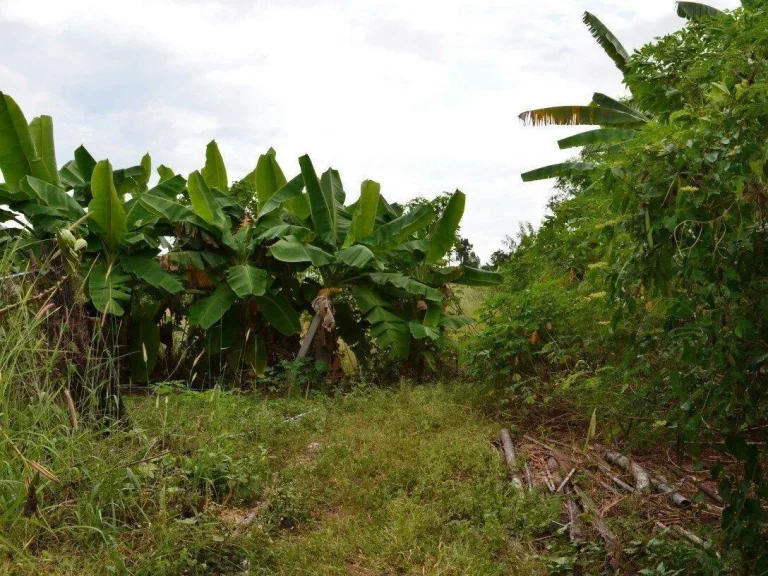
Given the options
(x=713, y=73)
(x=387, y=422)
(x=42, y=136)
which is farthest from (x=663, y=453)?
(x=42, y=136)

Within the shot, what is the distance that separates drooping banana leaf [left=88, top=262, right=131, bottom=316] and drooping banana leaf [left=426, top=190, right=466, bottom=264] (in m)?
4.16

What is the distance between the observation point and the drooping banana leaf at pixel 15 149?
9.02 m

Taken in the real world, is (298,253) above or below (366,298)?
above

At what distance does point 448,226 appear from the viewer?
31.2ft

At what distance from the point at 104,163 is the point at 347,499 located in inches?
222

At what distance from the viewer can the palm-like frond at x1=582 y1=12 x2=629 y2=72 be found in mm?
15344

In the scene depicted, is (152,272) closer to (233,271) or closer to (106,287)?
(106,287)

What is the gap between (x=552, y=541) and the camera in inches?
170

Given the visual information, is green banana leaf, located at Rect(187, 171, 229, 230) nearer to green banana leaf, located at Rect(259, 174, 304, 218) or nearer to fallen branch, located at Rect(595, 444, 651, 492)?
green banana leaf, located at Rect(259, 174, 304, 218)

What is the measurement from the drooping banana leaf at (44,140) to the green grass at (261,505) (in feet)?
18.4

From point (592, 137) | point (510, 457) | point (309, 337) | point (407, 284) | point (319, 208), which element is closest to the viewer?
point (510, 457)

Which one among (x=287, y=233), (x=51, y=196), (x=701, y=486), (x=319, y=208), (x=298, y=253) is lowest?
(x=701, y=486)

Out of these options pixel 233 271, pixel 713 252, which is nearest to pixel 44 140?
pixel 233 271

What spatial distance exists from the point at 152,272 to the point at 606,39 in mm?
11491
